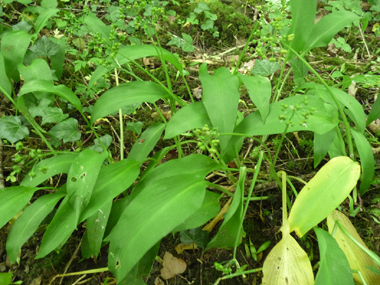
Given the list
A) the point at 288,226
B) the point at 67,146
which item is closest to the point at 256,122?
the point at 288,226

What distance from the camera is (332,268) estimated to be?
892 mm

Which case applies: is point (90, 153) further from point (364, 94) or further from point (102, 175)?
point (364, 94)

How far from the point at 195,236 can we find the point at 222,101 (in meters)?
0.62

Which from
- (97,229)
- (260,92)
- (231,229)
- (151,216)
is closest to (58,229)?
(97,229)

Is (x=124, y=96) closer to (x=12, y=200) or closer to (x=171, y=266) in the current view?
(x=12, y=200)

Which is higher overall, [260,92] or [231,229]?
[260,92]

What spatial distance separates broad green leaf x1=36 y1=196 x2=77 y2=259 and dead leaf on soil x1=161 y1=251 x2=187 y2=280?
495 millimetres

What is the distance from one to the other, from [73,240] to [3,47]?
1096 millimetres

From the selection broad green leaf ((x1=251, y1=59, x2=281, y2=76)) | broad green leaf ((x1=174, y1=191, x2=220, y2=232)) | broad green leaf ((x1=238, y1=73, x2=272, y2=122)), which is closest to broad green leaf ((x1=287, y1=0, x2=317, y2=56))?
broad green leaf ((x1=251, y1=59, x2=281, y2=76))

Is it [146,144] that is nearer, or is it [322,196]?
[322,196]

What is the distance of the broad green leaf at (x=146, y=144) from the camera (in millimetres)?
1325

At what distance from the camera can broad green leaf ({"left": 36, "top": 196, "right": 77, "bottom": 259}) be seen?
0.95 meters

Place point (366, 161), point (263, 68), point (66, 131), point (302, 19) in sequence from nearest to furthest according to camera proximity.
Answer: point (366, 161) < point (302, 19) < point (66, 131) < point (263, 68)

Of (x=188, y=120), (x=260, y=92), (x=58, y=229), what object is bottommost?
(x=58, y=229)
